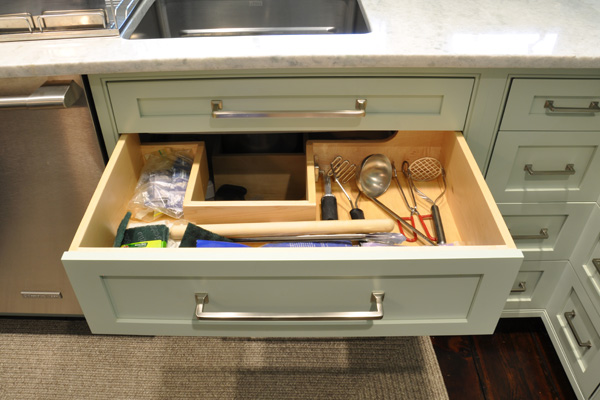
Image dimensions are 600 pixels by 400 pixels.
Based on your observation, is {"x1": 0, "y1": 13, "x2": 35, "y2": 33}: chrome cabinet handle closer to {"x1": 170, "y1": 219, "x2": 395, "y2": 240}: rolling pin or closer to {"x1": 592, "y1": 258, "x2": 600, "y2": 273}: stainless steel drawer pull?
{"x1": 170, "y1": 219, "x2": 395, "y2": 240}: rolling pin

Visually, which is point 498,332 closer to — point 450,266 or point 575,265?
point 575,265

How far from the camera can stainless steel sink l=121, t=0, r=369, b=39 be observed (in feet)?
4.14

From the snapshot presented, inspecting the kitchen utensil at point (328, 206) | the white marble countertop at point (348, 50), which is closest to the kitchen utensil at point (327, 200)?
the kitchen utensil at point (328, 206)

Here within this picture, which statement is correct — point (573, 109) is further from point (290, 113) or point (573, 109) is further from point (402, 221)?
point (290, 113)

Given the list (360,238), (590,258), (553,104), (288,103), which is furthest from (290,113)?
(590,258)

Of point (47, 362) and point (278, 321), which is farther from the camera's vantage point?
point (47, 362)

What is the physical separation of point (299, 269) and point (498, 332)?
0.98 metres

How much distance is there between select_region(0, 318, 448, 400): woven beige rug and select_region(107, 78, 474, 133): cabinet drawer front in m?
0.74

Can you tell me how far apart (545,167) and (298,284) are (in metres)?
0.66

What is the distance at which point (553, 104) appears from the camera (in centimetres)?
95

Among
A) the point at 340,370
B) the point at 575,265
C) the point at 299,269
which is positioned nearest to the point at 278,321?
the point at 299,269

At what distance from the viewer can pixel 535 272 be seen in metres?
1.27

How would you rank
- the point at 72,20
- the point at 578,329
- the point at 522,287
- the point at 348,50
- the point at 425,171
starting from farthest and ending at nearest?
the point at 522,287, the point at 578,329, the point at 425,171, the point at 72,20, the point at 348,50

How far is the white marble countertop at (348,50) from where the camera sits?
33.7 inches
